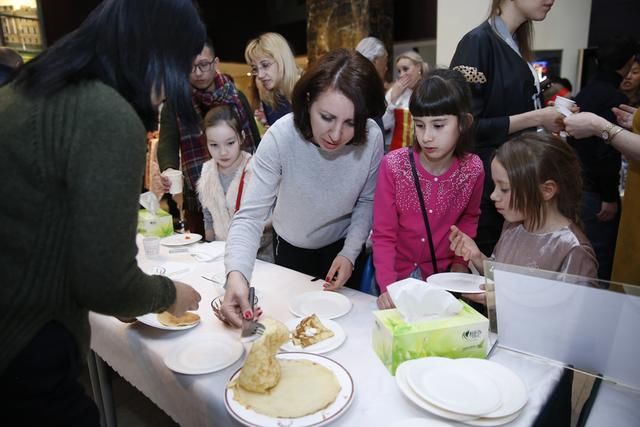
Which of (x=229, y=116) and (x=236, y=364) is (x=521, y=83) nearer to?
(x=229, y=116)

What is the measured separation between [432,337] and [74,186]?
0.79m

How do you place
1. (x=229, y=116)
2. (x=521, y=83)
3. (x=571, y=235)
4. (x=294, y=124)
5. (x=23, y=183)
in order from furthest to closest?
1. (x=229, y=116)
2. (x=521, y=83)
3. (x=294, y=124)
4. (x=571, y=235)
5. (x=23, y=183)

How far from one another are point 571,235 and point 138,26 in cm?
136

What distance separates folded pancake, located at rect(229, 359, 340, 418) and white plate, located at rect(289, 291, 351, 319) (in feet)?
0.98

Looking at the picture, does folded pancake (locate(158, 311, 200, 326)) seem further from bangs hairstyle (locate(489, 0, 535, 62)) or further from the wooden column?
the wooden column

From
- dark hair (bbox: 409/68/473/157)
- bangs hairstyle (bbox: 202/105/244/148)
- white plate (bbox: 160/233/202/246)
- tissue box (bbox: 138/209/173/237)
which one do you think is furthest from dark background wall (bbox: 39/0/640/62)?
dark hair (bbox: 409/68/473/157)

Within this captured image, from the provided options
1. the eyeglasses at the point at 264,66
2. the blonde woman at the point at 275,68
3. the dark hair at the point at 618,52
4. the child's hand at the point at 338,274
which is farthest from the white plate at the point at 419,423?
the dark hair at the point at 618,52

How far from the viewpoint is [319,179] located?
1.63 meters

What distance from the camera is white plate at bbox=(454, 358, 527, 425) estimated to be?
854mm

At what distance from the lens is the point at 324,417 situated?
0.86 meters

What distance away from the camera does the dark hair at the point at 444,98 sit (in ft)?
4.98

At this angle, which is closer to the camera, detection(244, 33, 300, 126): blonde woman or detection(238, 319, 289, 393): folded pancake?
detection(238, 319, 289, 393): folded pancake

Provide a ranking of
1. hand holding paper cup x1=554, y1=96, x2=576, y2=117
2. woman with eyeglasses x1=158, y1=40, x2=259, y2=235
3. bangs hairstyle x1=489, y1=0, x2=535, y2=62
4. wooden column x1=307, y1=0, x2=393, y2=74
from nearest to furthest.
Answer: hand holding paper cup x1=554, y1=96, x2=576, y2=117 < bangs hairstyle x1=489, y1=0, x2=535, y2=62 < woman with eyeglasses x1=158, y1=40, x2=259, y2=235 < wooden column x1=307, y1=0, x2=393, y2=74

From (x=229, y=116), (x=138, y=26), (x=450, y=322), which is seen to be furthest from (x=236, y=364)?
(x=229, y=116)
